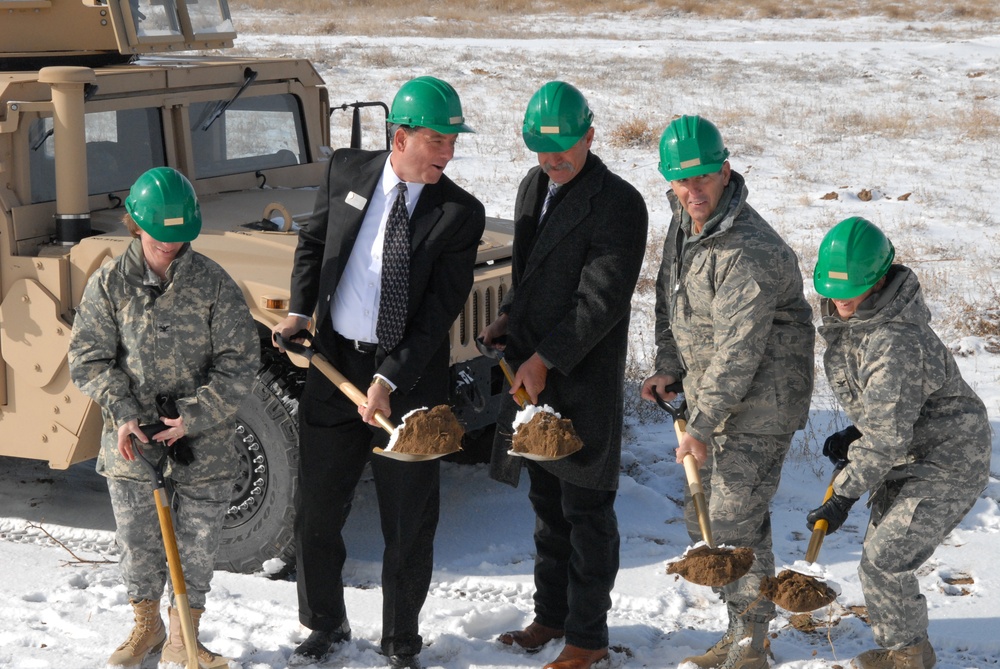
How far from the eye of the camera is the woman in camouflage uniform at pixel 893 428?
352cm

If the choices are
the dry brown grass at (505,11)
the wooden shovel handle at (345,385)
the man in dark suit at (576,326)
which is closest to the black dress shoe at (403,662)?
the man in dark suit at (576,326)

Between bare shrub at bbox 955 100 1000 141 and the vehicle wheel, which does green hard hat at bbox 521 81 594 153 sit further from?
bare shrub at bbox 955 100 1000 141

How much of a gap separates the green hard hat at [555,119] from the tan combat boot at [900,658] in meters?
1.90

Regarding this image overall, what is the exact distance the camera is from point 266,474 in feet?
15.9

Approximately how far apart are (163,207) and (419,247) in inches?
30.5

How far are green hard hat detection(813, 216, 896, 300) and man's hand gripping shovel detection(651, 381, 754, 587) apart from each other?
67 centimetres

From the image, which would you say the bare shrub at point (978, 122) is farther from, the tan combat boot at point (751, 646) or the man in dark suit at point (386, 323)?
the man in dark suit at point (386, 323)

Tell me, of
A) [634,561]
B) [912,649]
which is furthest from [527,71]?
[912,649]

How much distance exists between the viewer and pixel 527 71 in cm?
1858

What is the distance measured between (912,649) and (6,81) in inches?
160

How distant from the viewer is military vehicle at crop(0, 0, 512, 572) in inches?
189

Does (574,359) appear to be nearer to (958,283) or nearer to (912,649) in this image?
(912,649)

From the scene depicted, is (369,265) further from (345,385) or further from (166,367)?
(166,367)

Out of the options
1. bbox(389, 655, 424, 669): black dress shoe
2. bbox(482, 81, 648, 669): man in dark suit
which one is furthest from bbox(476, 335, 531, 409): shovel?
bbox(389, 655, 424, 669): black dress shoe
